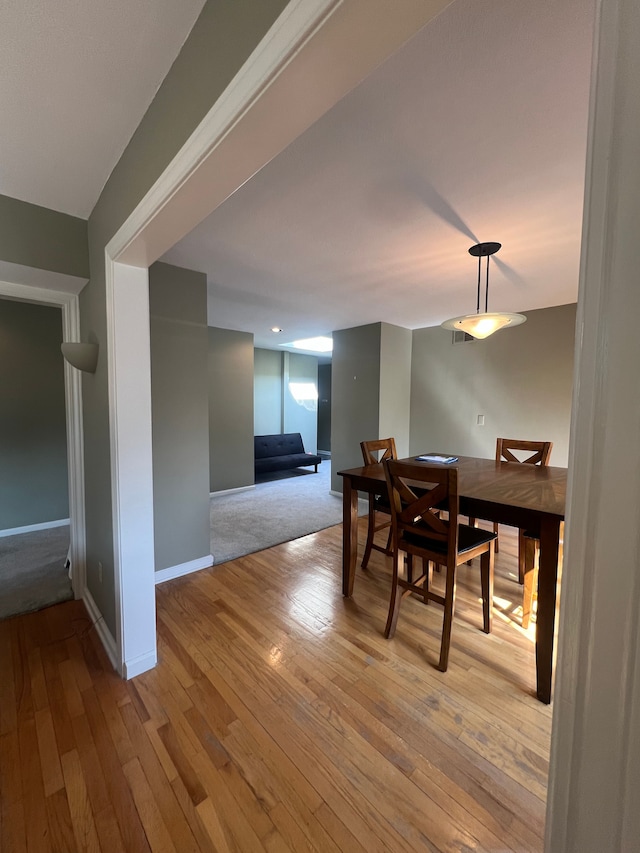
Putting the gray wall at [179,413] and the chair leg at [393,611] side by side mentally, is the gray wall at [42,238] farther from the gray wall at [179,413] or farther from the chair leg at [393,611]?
the chair leg at [393,611]

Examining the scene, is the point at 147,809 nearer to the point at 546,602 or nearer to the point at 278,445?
the point at 546,602

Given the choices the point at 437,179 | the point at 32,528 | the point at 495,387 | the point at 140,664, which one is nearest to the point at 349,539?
the point at 140,664

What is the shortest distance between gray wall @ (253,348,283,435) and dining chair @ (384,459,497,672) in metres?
4.93

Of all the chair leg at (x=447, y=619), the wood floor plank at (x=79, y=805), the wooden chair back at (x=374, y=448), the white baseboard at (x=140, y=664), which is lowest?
the wood floor plank at (x=79, y=805)

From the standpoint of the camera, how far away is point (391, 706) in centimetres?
157

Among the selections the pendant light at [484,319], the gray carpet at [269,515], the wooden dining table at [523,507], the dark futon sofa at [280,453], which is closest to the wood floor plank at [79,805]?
the wooden dining table at [523,507]

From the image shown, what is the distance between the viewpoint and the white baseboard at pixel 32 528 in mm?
3494

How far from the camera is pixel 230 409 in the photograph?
5.12 m

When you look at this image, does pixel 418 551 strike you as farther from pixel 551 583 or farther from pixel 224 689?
pixel 224 689

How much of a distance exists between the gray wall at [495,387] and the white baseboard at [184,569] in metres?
3.28

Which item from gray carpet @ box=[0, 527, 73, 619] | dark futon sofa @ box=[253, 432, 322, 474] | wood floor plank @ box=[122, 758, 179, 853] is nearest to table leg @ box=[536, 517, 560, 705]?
wood floor plank @ box=[122, 758, 179, 853]

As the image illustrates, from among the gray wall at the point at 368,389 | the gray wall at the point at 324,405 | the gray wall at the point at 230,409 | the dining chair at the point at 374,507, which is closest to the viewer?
the dining chair at the point at 374,507

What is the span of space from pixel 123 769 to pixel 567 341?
469cm

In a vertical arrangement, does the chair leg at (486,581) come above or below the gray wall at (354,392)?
below
